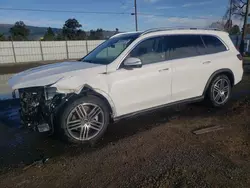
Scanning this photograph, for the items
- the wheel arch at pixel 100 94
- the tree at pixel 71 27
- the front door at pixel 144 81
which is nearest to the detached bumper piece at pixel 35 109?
the wheel arch at pixel 100 94

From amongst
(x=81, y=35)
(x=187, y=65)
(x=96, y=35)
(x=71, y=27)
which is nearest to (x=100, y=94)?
(x=187, y=65)

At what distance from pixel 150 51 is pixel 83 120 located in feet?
5.97

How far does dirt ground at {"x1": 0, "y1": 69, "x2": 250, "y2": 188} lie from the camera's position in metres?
2.71

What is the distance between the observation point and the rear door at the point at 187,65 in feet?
14.8

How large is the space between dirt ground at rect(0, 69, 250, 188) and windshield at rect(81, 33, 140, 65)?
4.54 feet

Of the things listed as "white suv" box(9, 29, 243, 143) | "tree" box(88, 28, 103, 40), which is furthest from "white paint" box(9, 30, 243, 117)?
"tree" box(88, 28, 103, 40)

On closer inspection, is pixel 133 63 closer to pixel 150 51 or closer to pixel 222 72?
pixel 150 51

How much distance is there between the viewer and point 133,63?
3863 mm

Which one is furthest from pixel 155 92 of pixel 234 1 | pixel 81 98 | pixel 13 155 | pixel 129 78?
pixel 234 1

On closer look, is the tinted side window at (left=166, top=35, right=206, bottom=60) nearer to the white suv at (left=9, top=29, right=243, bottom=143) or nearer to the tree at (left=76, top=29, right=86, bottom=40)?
the white suv at (left=9, top=29, right=243, bottom=143)

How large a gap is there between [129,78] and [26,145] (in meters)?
2.13

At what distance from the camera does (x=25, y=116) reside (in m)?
3.90

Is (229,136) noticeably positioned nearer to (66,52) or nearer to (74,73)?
(74,73)

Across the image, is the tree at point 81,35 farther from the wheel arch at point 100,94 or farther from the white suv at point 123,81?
the wheel arch at point 100,94
